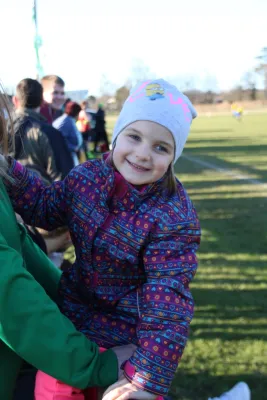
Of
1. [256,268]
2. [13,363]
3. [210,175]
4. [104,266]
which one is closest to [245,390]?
[104,266]

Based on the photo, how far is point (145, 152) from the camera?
1.52 m

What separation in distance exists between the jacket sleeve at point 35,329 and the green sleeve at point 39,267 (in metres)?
A: 0.46

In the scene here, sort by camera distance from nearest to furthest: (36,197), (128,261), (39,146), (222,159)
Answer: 1. (128,261)
2. (36,197)
3. (39,146)
4. (222,159)

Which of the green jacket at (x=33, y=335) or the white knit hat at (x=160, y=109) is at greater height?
the white knit hat at (x=160, y=109)

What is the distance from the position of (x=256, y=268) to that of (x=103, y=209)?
3.96 metres

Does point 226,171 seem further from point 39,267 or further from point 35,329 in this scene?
point 35,329

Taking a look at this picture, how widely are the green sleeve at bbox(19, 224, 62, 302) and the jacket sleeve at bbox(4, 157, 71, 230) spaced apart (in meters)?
0.08

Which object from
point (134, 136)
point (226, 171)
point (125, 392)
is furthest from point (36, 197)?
point (226, 171)

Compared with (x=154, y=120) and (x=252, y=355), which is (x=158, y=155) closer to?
(x=154, y=120)

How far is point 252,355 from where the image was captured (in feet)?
11.3

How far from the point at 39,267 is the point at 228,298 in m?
3.01

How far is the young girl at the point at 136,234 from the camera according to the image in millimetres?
1368

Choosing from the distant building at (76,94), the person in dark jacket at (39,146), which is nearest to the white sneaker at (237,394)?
Result: the person in dark jacket at (39,146)

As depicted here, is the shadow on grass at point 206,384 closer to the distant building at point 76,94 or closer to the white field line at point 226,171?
the white field line at point 226,171
